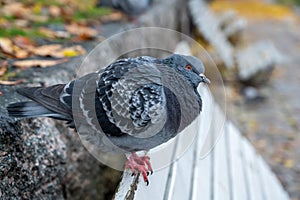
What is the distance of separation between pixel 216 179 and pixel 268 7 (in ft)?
43.8

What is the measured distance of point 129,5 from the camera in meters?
6.54

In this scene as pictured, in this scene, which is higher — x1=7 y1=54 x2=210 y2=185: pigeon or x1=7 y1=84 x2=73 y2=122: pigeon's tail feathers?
x1=7 y1=54 x2=210 y2=185: pigeon

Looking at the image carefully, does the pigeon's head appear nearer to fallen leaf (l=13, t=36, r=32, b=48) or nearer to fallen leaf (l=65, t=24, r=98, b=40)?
fallen leaf (l=13, t=36, r=32, b=48)

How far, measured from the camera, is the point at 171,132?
2.83 meters

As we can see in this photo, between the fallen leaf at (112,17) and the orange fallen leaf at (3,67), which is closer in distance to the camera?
the orange fallen leaf at (3,67)

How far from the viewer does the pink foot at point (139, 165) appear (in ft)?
9.41

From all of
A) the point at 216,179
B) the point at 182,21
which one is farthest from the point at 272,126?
the point at 216,179

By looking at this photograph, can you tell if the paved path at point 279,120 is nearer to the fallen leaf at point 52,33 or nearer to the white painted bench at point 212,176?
the white painted bench at point 212,176

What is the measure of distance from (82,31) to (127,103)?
2.46 metres

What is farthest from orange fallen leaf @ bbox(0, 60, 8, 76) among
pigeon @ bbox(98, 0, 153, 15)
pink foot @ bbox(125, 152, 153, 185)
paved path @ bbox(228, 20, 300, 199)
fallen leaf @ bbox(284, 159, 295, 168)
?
fallen leaf @ bbox(284, 159, 295, 168)

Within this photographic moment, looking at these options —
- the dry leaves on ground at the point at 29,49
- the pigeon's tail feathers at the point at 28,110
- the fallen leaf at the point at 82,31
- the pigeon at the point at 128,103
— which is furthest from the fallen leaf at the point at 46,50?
the pigeon's tail feathers at the point at 28,110

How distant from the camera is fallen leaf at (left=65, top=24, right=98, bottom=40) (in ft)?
15.6

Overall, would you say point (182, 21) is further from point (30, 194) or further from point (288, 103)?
point (30, 194)

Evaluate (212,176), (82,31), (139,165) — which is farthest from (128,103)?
(82,31)
